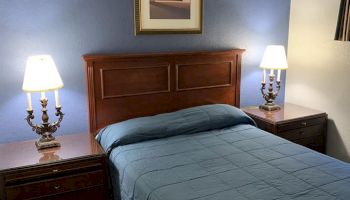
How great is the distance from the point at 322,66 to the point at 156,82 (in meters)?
1.51

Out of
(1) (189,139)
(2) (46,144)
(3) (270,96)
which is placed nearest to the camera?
(2) (46,144)

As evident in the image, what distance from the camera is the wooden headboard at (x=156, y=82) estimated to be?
99.0 inches

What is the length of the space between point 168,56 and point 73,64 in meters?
0.74

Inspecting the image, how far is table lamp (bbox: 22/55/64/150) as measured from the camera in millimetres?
2061

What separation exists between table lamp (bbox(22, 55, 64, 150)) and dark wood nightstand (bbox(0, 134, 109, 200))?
3.8 inches

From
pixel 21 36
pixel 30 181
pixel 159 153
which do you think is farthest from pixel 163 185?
pixel 21 36

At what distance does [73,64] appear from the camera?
8.01ft

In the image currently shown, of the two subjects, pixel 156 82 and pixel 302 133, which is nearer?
pixel 156 82

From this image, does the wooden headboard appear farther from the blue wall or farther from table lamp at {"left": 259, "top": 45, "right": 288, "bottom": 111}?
table lamp at {"left": 259, "top": 45, "right": 288, "bottom": 111}

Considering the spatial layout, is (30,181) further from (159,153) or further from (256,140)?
(256,140)

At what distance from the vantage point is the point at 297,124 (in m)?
2.87

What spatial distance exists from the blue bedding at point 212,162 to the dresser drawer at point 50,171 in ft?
0.55


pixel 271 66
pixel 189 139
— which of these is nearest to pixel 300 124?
pixel 271 66

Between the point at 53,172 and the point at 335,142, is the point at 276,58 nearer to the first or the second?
the point at 335,142
